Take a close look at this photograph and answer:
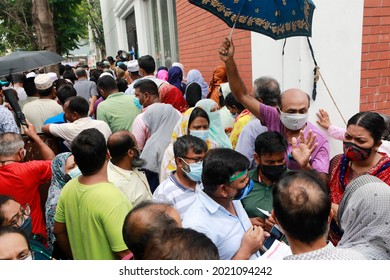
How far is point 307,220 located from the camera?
63.6 inches

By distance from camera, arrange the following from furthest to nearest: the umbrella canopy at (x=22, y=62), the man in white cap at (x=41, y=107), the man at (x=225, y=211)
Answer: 1. the umbrella canopy at (x=22, y=62)
2. the man in white cap at (x=41, y=107)
3. the man at (x=225, y=211)

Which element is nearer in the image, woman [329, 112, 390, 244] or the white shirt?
woman [329, 112, 390, 244]

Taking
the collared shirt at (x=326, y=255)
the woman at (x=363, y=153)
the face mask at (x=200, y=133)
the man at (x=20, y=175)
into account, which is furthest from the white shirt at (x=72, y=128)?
the collared shirt at (x=326, y=255)

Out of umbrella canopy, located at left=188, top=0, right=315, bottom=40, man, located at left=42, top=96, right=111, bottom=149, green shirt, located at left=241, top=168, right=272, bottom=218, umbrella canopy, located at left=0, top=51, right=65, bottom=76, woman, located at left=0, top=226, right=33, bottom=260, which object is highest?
umbrella canopy, located at left=188, top=0, right=315, bottom=40

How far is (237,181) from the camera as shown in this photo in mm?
2139

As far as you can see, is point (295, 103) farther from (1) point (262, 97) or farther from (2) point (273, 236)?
(2) point (273, 236)

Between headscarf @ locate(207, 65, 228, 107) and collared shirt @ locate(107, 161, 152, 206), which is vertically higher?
headscarf @ locate(207, 65, 228, 107)

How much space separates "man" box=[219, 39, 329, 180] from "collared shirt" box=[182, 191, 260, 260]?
2.78ft

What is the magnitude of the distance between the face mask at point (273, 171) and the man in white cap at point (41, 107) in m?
3.12

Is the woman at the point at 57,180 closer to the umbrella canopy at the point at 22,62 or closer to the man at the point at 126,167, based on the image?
the man at the point at 126,167

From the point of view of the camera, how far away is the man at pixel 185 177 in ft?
8.26

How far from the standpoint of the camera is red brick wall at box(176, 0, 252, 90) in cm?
491

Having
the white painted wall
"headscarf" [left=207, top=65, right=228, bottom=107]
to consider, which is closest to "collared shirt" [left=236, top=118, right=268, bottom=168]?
the white painted wall

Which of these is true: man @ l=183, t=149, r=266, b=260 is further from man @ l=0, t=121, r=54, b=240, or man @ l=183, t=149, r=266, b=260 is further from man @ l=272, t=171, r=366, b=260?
man @ l=0, t=121, r=54, b=240
